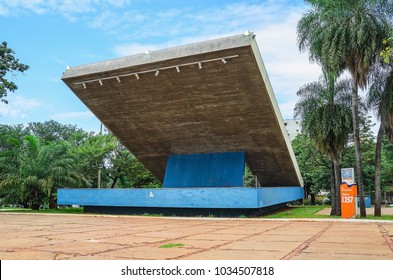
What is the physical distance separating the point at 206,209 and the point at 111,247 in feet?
39.6

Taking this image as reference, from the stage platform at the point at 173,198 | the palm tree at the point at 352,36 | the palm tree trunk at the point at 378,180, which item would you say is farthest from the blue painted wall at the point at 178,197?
the palm tree trunk at the point at 378,180

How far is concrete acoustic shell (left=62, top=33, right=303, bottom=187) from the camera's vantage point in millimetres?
16109

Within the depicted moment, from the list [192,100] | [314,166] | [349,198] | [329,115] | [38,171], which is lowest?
[349,198]

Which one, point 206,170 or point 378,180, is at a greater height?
point 206,170

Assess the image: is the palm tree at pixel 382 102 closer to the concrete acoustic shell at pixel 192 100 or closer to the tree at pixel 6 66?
the concrete acoustic shell at pixel 192 100

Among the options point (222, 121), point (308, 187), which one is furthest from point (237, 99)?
point (308, 187)

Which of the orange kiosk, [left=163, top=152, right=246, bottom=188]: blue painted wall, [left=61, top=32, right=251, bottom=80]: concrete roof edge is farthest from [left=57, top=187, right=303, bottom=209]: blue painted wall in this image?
[left=61, top=32, right=251, bottom=80]: concrete roof edge

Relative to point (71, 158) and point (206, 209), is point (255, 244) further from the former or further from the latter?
point (71, 158)

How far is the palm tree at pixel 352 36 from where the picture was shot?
15.5 meters

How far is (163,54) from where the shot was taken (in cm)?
1633

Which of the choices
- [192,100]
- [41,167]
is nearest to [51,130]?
[41,167]

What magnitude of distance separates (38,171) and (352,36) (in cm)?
1873

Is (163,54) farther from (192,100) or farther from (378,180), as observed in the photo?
(378,180)

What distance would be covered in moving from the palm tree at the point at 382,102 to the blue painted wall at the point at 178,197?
15.8 ft
